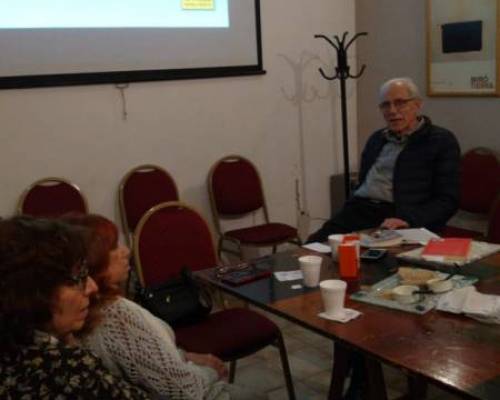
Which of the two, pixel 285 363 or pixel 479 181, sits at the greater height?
pixel 479 181

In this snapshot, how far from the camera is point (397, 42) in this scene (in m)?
4.38

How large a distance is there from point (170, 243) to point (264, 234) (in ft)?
4.05

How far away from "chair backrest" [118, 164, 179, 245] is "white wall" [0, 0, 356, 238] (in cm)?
8

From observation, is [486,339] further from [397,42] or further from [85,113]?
[397,42]

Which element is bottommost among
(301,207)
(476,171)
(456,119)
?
(301,207)

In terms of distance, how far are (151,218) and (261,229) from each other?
1.36m

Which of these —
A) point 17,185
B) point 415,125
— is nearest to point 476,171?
point 415,125

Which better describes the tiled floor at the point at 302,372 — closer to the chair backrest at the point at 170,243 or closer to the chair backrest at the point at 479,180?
the chair backrest at the point at 170,243

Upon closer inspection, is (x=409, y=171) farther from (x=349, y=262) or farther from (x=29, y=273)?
(x=29, y=273)

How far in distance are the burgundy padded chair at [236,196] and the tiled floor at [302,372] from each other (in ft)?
2.41

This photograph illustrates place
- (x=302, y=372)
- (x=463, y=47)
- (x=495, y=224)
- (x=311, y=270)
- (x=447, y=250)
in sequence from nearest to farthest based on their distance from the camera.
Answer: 1. (x=311, y=270)
2. (x=447, y=250)
3. (x=495, y=224)
4. (x=302, y=372)
5. (x=463, y=47)

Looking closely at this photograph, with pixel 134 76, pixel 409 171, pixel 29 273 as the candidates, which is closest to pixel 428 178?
pixel 409 171

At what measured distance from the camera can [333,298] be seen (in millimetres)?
1768

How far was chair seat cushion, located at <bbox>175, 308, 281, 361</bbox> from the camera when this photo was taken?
7.39 ft
